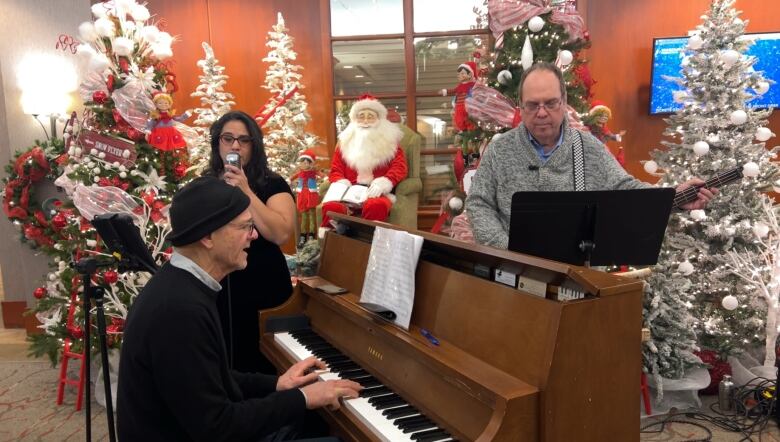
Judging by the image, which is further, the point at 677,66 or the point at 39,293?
the point at 677,66

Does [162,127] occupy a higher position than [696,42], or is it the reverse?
[696,42]

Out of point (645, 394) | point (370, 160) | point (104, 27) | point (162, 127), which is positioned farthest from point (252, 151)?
point (645, 394)

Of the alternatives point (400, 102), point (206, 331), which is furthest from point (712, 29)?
point (206, 331)

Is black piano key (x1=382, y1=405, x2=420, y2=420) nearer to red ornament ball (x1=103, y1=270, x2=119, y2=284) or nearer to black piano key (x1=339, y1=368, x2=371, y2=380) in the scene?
black piano key (x1=339, y1=368, x2=371, y2=380)

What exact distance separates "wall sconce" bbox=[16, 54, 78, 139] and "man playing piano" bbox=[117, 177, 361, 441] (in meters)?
3.92

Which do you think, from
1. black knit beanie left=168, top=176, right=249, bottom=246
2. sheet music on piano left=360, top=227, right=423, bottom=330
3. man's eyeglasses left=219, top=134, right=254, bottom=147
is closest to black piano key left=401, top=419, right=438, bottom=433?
sheet music on piano left=360, top=227, right=423, bottom=330

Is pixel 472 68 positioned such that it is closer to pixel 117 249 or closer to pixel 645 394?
pixel 645 394

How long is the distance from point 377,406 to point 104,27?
10.0 feet

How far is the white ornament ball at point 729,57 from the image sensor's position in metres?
3.29

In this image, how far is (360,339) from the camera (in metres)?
1.78

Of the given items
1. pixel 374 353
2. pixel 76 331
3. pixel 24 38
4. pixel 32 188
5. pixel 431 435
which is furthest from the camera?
pixel 24 38

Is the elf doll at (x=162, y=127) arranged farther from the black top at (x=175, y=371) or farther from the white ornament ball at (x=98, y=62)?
the black top at (x=175, y=371)

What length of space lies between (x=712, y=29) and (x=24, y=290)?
584 cm

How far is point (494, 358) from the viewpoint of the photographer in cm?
128
